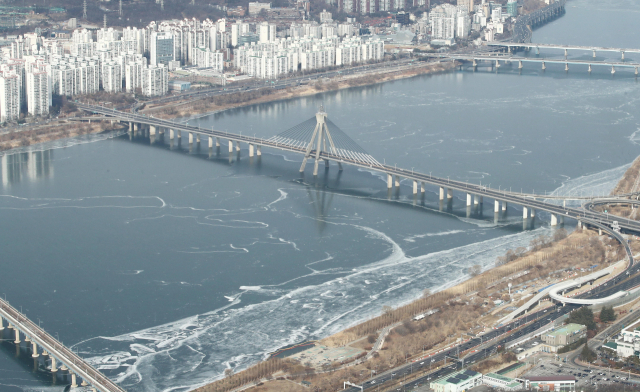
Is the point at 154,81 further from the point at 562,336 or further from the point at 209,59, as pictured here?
→ the point at 562,336

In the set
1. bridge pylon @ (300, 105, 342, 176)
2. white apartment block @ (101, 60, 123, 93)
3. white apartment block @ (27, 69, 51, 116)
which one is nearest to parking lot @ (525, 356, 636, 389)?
bridge pylon @ (300, 105, 342, 176)

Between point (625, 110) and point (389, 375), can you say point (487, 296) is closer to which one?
point (389, 375)

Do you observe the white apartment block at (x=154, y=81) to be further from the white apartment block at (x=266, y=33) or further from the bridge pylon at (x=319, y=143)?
the bridge pylon at (x=319, y=143)

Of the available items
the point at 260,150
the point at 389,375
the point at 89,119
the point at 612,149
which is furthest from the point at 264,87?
the point at 389,375

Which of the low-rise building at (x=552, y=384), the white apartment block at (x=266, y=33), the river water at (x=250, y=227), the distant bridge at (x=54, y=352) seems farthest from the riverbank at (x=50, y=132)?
the low-rise building at (x=552, y=384)

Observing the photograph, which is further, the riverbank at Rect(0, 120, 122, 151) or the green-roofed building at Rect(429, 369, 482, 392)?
the riverbank at Rect(0, 120, 122, 151)

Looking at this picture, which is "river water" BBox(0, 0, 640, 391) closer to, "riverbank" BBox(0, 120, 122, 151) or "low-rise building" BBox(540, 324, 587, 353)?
"riverbank" BBox(0, 120, 122, 151)
